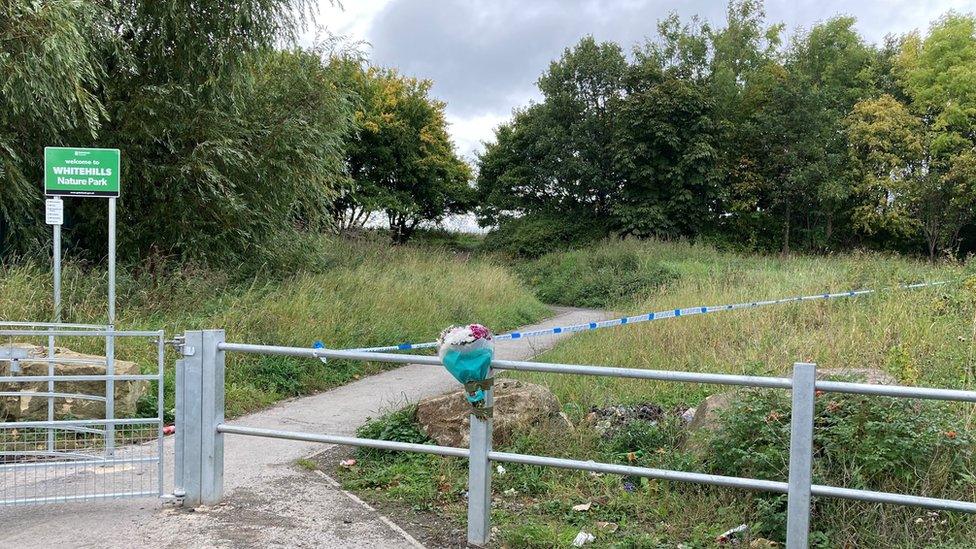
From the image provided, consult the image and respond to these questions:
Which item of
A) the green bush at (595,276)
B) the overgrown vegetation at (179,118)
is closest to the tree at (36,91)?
the overgrown vegetation at (179,118)

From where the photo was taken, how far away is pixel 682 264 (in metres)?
25.1

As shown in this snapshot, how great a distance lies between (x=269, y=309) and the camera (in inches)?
430

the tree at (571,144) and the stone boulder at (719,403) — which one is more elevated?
the tree at (571,144)

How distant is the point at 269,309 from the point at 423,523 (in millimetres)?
6993

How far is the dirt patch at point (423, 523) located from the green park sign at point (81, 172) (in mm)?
5203

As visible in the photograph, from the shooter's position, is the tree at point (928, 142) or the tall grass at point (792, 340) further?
the tree at point (928, 142)

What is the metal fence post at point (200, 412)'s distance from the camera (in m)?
4.49

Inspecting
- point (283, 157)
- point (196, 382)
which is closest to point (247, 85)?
point (283, 157)

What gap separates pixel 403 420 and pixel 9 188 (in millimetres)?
8248

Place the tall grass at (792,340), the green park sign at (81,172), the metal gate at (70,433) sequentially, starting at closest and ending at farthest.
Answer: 1. the metal gate at (70,433)
2. the tall grass at (792,340)
3. the green park sign at (81,172)

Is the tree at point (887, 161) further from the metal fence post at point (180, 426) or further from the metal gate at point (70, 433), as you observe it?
the metal fence post at point (180, 426)

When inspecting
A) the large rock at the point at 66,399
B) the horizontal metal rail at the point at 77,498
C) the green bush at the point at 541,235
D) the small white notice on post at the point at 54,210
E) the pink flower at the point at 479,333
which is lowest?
the horizontal metal rail at the point at 77,498

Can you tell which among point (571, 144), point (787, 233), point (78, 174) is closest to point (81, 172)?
point (78, 174)

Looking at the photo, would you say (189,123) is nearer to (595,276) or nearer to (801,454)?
(801,454)
